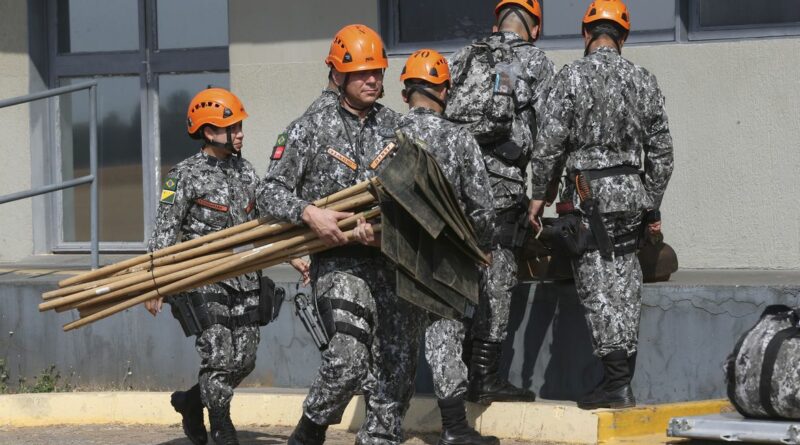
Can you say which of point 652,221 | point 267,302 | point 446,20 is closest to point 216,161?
point 267,302

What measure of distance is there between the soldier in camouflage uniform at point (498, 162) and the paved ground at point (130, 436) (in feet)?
1.77

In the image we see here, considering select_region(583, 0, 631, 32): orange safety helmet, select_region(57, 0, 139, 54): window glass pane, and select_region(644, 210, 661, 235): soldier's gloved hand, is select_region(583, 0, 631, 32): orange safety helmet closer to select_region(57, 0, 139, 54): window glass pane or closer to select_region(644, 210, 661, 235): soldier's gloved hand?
select_region(644, 210, 661, 235): soldier's gloved hand

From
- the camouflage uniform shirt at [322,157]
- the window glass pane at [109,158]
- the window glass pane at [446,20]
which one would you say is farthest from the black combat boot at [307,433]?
the window glass pane at [109,158]

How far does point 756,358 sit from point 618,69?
2.26m

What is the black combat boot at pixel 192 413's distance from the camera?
816 centimetres

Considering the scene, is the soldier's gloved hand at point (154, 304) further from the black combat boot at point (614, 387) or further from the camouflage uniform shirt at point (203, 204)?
the black combat boot at point (614, 387)

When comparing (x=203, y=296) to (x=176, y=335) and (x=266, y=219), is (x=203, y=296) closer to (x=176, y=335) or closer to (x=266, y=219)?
(x=266, y=219)

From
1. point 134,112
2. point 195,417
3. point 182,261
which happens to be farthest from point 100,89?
point 182,261

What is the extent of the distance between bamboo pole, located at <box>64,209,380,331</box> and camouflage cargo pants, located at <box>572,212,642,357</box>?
164cm

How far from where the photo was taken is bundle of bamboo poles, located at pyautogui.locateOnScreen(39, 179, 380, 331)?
6.61 metres

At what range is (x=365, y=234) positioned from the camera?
6434 mm

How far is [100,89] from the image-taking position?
12.5 meters

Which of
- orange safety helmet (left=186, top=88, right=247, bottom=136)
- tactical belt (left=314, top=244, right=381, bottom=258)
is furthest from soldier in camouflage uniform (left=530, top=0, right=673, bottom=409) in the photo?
orange safety helmet (left=186, top=88, right=247, bottom=136)

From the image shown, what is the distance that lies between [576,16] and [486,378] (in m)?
3.12
